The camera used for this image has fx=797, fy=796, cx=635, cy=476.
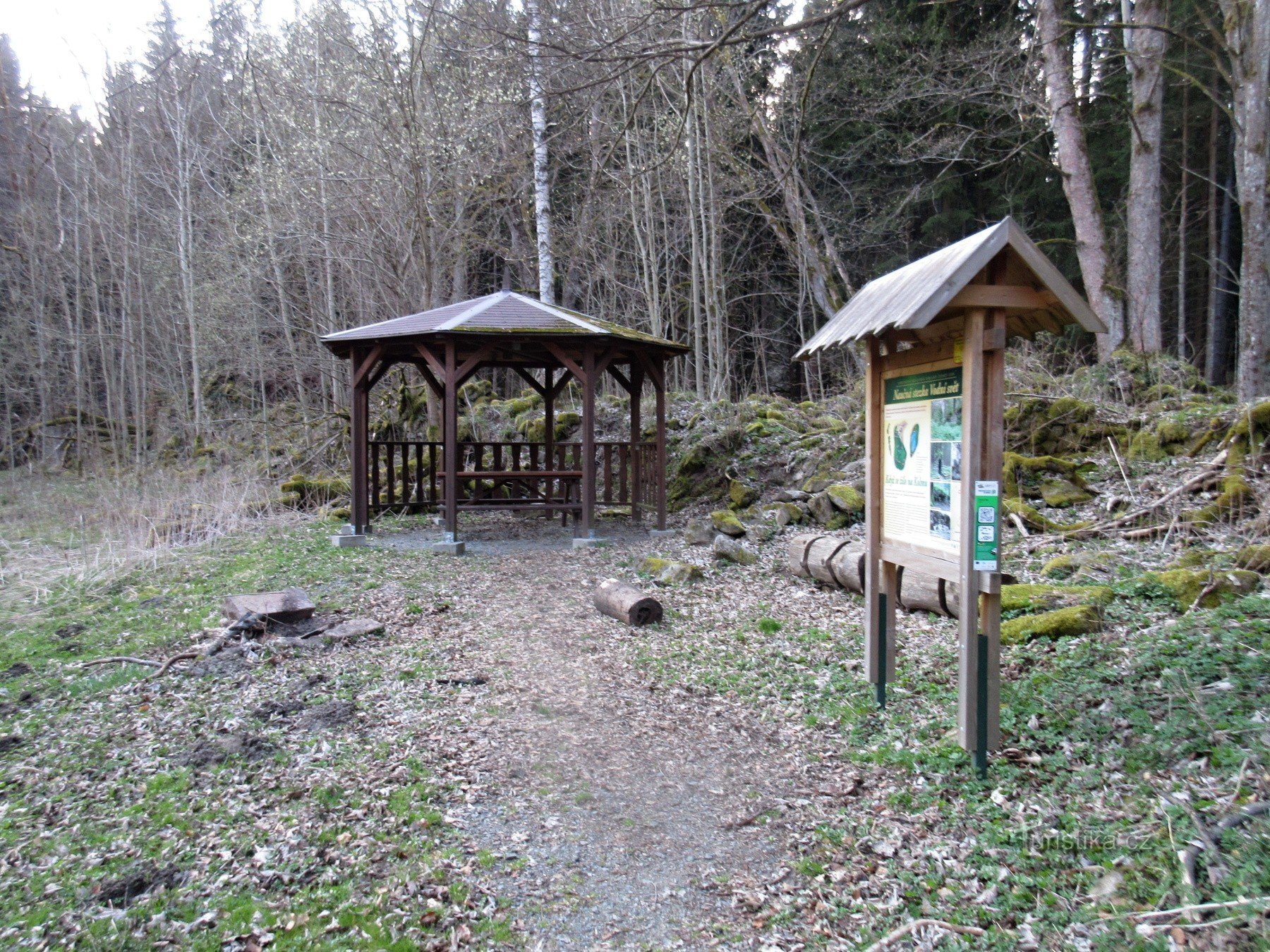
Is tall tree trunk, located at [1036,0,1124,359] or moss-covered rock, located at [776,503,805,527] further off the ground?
tall tree trunk, located at [1036,0,1124,359]

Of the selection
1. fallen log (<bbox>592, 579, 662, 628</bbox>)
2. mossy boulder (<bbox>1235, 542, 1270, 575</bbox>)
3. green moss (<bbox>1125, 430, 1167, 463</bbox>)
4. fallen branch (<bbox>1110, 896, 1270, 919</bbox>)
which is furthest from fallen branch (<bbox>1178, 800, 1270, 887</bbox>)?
green moss (<bbox>1125, 430, 1167, 463</bbox>)

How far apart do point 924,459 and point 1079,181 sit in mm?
8967

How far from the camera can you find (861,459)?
1052cm

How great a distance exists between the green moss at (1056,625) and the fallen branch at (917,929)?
267 cm

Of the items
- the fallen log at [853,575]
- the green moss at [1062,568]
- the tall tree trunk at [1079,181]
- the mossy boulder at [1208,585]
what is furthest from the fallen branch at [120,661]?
the tall tree trunk at [1079,181]

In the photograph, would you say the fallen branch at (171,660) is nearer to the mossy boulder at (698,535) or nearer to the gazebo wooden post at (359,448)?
the gazebo wooden post at (359,448)

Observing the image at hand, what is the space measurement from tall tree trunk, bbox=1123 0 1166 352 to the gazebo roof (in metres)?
6.11

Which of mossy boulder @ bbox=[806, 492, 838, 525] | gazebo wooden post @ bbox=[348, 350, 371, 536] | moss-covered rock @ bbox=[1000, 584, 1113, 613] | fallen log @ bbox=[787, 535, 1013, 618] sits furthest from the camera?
gazebo wooden post @ bbox=[348, 350, 371, 536]

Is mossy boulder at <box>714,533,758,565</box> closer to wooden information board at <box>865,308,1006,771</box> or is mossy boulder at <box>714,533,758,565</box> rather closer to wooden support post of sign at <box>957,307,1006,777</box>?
wooden information board at <box>865,308,1006,771</box>

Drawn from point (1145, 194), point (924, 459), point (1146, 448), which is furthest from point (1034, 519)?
point (1145, 194)

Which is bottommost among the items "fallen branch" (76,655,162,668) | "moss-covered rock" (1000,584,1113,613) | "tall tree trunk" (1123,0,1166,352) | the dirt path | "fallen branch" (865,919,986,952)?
the dirt path

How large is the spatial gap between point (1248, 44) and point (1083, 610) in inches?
298

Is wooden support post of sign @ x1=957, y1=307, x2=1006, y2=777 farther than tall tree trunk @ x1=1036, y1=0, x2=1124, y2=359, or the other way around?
tall tree trunk @ x1=1036, y1=0, x2=1124, y2=359

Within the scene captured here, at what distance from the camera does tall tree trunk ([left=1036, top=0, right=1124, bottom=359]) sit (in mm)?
10500
